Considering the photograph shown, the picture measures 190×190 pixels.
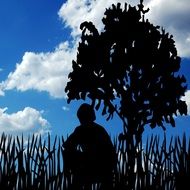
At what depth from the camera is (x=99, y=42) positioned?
22.0 m

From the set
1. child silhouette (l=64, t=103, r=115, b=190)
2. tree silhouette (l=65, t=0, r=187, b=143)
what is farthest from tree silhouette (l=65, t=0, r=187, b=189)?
child silhouette (l=64, t=103, r=115, b=190)

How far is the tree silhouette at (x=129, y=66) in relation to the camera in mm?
21234

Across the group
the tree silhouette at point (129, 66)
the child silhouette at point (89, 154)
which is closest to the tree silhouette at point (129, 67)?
the tree silhouette at point (129, 66)

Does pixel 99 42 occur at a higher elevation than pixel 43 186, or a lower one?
higher

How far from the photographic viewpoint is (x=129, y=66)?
854 inches

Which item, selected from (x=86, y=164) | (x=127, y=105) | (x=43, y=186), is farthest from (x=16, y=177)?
(x=127, y=105)

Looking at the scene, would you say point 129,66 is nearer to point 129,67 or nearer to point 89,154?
point 129,67

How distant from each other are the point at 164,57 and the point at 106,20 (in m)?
3.06

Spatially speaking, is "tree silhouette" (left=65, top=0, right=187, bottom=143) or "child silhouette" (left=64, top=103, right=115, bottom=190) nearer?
"child silhouette" (left=64, top=103, right=115, bottom=190)

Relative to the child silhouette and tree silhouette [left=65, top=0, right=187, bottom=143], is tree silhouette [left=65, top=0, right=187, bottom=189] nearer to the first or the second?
tree silhouette [left=65, top=0, right=187, bottom=143]

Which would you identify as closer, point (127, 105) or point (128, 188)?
point (128, 188)

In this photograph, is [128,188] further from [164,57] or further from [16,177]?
[164,57]

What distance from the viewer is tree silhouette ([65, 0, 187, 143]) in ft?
69.7

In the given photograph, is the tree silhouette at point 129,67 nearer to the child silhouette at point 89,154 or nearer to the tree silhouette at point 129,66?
the tree silhouette at point 129,66
